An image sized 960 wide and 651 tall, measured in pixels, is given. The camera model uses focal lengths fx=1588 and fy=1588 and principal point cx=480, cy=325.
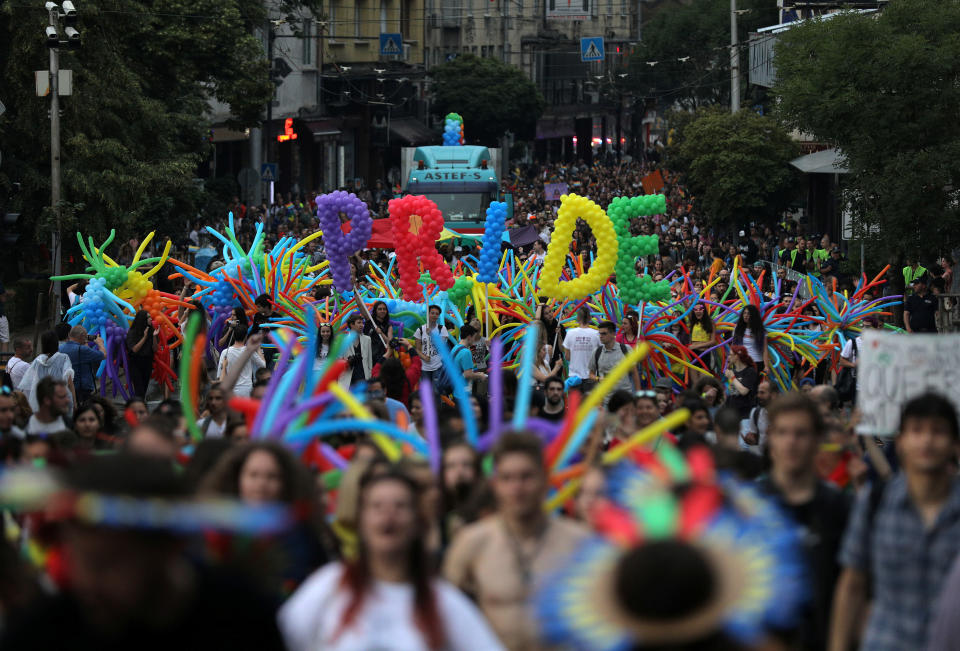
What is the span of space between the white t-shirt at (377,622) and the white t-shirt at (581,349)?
9277 mm

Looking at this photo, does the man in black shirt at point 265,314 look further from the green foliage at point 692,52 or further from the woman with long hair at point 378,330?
the green foliage at point 692,52

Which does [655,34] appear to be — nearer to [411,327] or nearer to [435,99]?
[435,99]

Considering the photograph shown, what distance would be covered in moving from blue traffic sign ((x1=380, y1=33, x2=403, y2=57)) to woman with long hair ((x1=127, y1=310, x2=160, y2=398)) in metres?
50.4

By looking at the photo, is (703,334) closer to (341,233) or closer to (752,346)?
(752,346)

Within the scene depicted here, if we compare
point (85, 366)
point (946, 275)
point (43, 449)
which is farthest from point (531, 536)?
point (946, 275)

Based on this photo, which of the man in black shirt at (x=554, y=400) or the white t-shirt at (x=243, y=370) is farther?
the white t-shirt at (x=243, y=370)

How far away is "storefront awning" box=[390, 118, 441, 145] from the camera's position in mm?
70938

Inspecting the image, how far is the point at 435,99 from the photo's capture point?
7550 centimetres

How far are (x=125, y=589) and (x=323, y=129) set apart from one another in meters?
60.4

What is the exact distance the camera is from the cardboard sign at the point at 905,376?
20.8 ft

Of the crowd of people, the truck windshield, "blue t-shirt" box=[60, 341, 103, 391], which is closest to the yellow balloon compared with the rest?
"blue t-shirt" box=[60, 341, 103, 391]

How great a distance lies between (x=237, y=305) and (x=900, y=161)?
31.0 ft

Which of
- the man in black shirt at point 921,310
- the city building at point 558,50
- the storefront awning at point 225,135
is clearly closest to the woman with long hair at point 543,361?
the man in black shirt at point 921,310

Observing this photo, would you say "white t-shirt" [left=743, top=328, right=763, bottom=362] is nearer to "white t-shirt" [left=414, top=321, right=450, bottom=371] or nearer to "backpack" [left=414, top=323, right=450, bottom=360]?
"white t-shirt" [left=414, top=321, right=450, bottom=371]
